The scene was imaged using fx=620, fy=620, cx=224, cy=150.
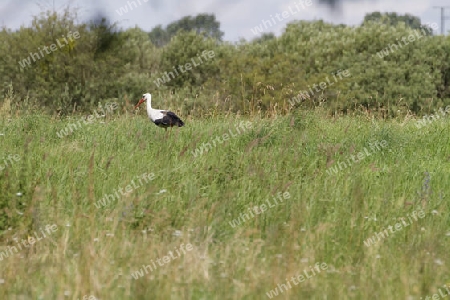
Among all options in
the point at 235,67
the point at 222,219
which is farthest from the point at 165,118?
the point at 235,67

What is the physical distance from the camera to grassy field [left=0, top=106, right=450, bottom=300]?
459 cm

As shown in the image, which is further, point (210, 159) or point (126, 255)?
point (210, 159)

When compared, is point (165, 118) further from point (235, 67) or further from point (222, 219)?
point (235, 67)

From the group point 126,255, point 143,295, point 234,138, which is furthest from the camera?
point 234,138

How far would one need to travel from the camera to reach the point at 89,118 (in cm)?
1159

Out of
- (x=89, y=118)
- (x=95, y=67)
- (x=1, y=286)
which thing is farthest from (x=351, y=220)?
(x=95, y=67)

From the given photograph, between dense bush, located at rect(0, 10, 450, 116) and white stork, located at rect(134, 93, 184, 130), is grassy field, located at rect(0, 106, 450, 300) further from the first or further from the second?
dense bush, located at rect(0, 10, 450, 116)

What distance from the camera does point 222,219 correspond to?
626cm

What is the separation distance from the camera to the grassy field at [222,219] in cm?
459

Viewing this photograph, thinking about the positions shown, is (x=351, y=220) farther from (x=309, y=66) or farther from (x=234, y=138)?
(x=309, y=66)

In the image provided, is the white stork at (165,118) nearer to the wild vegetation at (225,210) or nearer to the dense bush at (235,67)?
the wild vegetation at (225,210)

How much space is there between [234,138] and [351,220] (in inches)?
153

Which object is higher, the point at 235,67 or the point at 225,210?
the point at 225,210

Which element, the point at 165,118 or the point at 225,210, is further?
the point at 165,118
